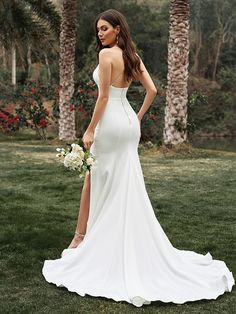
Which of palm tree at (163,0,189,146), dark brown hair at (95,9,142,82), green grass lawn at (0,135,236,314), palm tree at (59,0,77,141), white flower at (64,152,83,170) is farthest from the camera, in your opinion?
palm tree at (59,0,77,141)

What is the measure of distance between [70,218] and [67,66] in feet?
35.4

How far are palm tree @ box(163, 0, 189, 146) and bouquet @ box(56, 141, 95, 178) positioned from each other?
8.83 m

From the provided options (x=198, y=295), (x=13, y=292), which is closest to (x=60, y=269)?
(x=13, y=292)

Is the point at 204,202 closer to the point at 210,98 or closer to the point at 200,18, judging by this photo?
the point at 210,98

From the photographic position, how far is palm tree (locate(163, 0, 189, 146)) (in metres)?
12.9

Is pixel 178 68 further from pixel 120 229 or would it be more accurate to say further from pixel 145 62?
pixel 145 62

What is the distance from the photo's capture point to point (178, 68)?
509 inches

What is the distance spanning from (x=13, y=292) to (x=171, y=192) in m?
4.66

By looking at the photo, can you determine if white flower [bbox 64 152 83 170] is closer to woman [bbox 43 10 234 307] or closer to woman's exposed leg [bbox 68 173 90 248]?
woman [bbox 43 10 234 307]

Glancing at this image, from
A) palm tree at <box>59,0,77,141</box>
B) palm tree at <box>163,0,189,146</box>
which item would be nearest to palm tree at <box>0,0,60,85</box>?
palm tree at <box>59,0,77,141</box>

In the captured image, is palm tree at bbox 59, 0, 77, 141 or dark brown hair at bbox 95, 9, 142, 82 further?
palm tree at bbox 59, 0, 77, 141

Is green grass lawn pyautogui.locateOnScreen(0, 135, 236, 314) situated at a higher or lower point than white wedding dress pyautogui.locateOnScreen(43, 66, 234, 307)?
lower

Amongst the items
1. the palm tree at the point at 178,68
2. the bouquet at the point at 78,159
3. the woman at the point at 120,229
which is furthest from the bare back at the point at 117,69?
the palm tree at the point at 178,68

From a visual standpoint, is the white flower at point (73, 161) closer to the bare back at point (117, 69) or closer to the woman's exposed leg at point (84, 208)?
the woman's exposed leg at point (84, 208)
